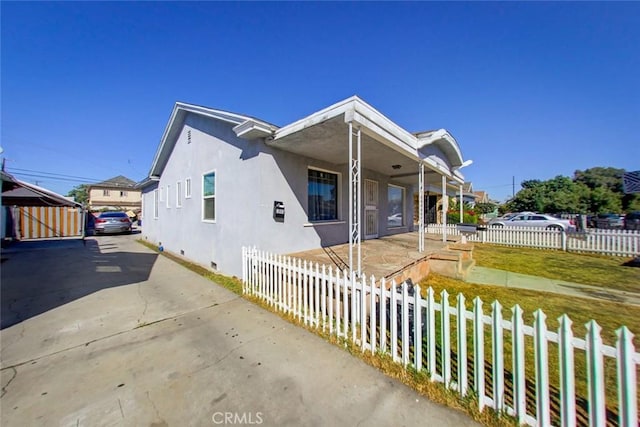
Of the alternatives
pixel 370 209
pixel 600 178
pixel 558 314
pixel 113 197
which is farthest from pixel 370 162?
pixel 600 178

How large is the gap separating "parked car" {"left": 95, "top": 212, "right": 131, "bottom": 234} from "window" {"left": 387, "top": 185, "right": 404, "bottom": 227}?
18773mm

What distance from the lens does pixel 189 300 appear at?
15.6ft

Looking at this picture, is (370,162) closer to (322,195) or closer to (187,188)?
(322,195)

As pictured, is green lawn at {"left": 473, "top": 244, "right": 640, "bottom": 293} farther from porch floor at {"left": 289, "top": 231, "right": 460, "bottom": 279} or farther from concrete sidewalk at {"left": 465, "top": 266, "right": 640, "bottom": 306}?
porch floor at {"left": 289, "top": 231, "right": 460, "bottom": 279}

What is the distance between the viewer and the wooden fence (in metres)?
15.2

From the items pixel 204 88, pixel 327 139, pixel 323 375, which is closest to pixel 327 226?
pixel 327 139

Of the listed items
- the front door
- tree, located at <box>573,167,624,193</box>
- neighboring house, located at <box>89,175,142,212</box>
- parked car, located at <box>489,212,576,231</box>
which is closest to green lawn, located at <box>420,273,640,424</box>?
the front door

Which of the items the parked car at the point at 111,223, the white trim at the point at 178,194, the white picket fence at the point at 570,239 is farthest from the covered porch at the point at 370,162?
the parked car at the point at 111,223

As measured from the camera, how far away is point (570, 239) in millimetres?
10422

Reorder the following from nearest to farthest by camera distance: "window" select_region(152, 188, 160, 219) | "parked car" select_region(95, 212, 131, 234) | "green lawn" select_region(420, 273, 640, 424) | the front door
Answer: "green lawn" select_region(420, 273, 640, 424), the front door, "window" select_region(152, 188, 160, 219), "parked car" select_region(95, 212, 131, 234)

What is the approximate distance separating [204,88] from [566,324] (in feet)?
42.4

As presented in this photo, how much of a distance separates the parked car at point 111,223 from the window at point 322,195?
692 inches

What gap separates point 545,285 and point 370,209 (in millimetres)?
5447

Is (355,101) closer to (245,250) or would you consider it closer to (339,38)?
(245,250)
